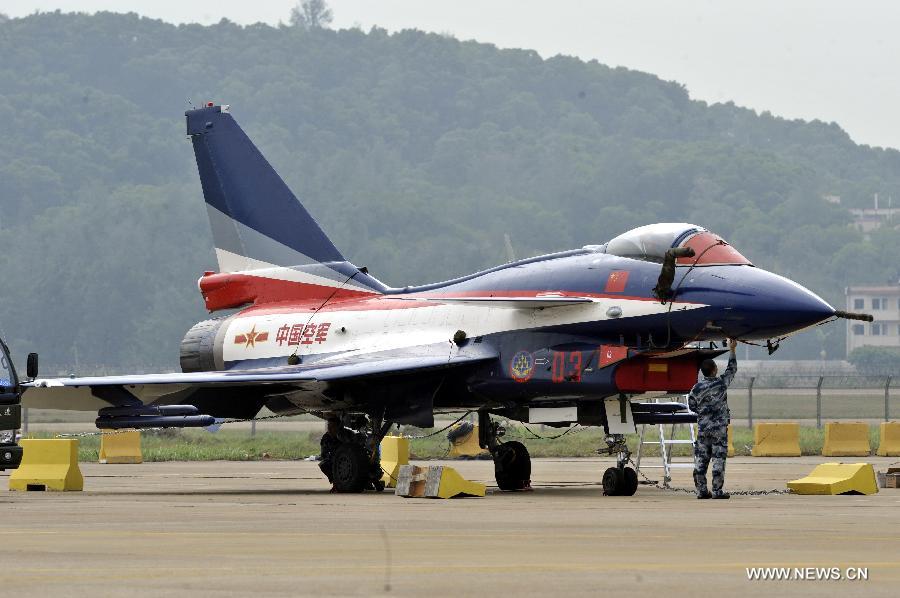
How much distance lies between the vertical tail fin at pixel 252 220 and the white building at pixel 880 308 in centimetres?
13523

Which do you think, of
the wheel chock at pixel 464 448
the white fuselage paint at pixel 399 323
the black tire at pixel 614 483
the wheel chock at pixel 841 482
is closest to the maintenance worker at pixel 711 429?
the white fuselage paint at pixel 399 323

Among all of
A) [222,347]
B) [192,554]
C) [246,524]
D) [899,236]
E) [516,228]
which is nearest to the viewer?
[192,554]

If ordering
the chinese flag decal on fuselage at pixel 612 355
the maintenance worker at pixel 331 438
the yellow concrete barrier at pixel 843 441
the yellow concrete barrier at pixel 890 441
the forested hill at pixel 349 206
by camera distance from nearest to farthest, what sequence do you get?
1. the chinese flag decal on fuselage at pixel 612 355
2. the maintenance worker at pixel 331 438
3. the yellow concrete barrier at pixel 890 441
4. the yellow concrete barrier at pixel 843 441
5. the forested hill at pixel 349 206

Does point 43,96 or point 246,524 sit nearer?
point 246,524

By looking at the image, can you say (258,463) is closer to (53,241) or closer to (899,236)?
(53,241)

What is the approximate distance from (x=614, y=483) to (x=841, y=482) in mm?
2759

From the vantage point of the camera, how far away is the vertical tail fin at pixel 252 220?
85.6 feet

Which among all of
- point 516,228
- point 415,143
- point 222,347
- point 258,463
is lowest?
point 258,463

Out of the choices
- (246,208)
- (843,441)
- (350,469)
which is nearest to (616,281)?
(350,469)

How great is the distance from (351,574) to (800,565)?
2.95 meters

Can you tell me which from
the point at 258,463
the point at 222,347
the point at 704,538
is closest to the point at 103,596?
the point at 704,538

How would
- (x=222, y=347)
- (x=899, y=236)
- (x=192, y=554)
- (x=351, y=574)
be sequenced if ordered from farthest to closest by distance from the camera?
(x=899, y=236) → (x=222, y=347) → (x=192, y=554) → (x=351, y=574)

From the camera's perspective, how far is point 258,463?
3309 cm

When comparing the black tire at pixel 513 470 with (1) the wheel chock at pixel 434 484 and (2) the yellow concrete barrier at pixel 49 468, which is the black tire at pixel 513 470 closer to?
(1) the wheel chock at pixel 434 484
